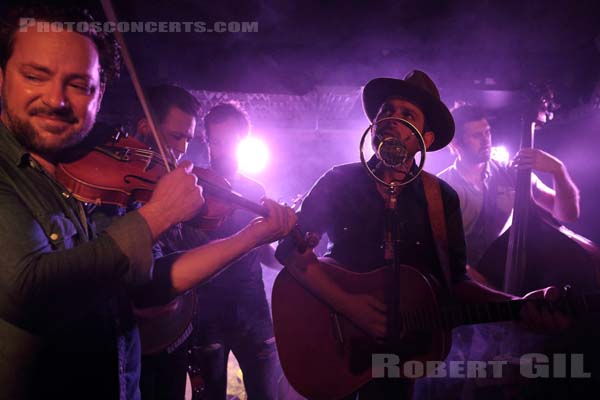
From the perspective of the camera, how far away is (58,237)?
1.18 metres

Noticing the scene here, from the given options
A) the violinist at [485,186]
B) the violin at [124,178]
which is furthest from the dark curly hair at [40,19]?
the violinist at [485,186]

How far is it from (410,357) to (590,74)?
5.47 metres

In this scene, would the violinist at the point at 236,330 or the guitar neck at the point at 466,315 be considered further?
the violinist at the point at 236,330

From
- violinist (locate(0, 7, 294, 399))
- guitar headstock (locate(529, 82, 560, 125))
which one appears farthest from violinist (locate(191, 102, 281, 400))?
guitar headstock (locate(529, 82, 560, 125))

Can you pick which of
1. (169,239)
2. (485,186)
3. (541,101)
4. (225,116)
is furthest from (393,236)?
(485,186)

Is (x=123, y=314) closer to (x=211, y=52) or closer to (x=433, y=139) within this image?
(x=433, y=139)

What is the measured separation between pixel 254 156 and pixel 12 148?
683 cm

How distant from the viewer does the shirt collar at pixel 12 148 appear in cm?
118

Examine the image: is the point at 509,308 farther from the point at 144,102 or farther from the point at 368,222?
the point at 144,102

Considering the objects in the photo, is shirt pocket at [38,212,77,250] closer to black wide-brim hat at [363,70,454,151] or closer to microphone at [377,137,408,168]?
microphone at [377,137,408,168]

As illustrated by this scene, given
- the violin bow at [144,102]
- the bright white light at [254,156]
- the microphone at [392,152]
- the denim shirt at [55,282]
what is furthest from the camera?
the bright white light at [254,156]

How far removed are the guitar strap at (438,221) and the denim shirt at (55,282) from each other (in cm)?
183

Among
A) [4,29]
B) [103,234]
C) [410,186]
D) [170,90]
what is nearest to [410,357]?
[410,186]

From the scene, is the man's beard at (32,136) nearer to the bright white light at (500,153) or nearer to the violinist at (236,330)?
the violinist at (236,330)
